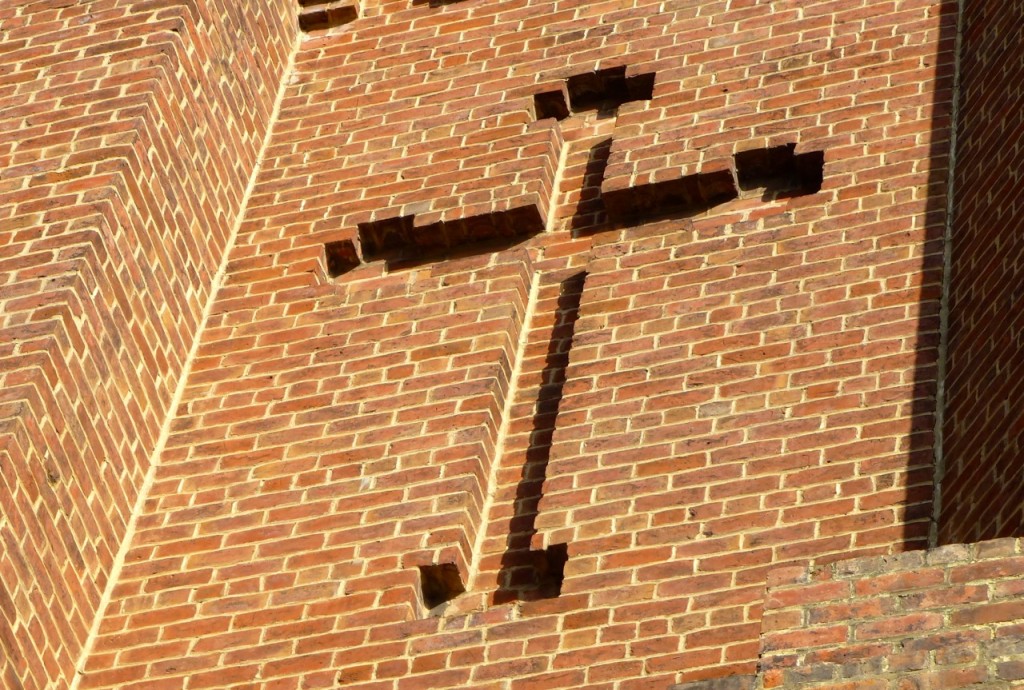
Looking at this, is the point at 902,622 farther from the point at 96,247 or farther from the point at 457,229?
the point at 96,247

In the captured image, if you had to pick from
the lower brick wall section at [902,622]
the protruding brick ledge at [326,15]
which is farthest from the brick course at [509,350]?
the protruding brick ledge at [326,15]

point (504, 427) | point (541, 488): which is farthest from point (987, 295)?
point (504, 427)

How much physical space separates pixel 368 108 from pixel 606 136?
3.48 feet

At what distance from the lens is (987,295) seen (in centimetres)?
609

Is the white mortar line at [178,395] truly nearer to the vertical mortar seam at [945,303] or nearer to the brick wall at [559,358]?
the brick wall at [559,358]

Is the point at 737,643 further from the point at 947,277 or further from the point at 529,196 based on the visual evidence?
the point at 529,196

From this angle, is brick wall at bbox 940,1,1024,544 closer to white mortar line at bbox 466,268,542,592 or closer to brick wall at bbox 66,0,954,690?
brick wall at bbox 66,0,954,690

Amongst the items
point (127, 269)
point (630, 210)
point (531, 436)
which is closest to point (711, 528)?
point (531, 436)

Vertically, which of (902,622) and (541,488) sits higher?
(541,488)

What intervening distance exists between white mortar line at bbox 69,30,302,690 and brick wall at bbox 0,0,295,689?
→ 0.09 ft

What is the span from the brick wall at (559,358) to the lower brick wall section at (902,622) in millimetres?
783

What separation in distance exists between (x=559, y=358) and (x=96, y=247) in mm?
1673

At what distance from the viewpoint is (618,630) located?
18.6ft

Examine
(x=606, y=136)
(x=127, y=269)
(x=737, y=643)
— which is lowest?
(x=737, y=643)
